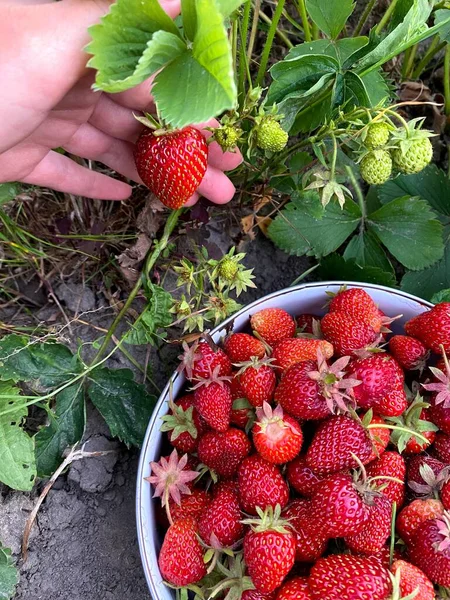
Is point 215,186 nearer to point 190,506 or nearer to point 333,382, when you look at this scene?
point 333,382

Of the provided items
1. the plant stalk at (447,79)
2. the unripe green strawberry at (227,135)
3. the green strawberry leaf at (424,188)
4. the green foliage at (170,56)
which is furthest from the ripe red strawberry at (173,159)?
the plant stalk at (447,79)

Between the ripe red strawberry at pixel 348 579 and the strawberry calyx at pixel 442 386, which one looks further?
the strawberry calyx at pixel 442 386

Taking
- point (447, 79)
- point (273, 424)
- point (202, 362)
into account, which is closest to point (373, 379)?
point (273, 424)

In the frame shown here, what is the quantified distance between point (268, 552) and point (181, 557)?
0.53 ft

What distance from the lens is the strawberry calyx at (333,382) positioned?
93 centimetres

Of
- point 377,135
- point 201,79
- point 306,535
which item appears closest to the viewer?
point 201,79

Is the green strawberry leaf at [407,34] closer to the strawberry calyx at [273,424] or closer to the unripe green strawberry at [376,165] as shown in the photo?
the unripe green strawberry at [376,165]

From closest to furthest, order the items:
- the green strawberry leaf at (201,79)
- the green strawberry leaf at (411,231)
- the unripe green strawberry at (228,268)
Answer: the green strawberry leaf at (201,79) < the unripe green strawberry at (228,268) < the green strawberry leaf at (411,231)

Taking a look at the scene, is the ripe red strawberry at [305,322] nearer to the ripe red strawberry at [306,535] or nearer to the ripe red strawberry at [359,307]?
the ripe red strawberry at [359,307]

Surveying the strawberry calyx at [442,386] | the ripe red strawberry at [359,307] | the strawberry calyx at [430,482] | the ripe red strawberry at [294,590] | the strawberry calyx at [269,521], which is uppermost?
the ripe red strawberry at [359,307]

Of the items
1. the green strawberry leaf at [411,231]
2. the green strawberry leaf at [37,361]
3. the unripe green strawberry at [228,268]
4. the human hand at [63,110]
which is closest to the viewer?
the human hand at [63,110]

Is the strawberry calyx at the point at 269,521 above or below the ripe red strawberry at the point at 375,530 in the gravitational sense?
above

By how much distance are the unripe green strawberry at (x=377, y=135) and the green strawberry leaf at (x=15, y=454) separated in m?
0.73

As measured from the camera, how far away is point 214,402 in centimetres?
98
